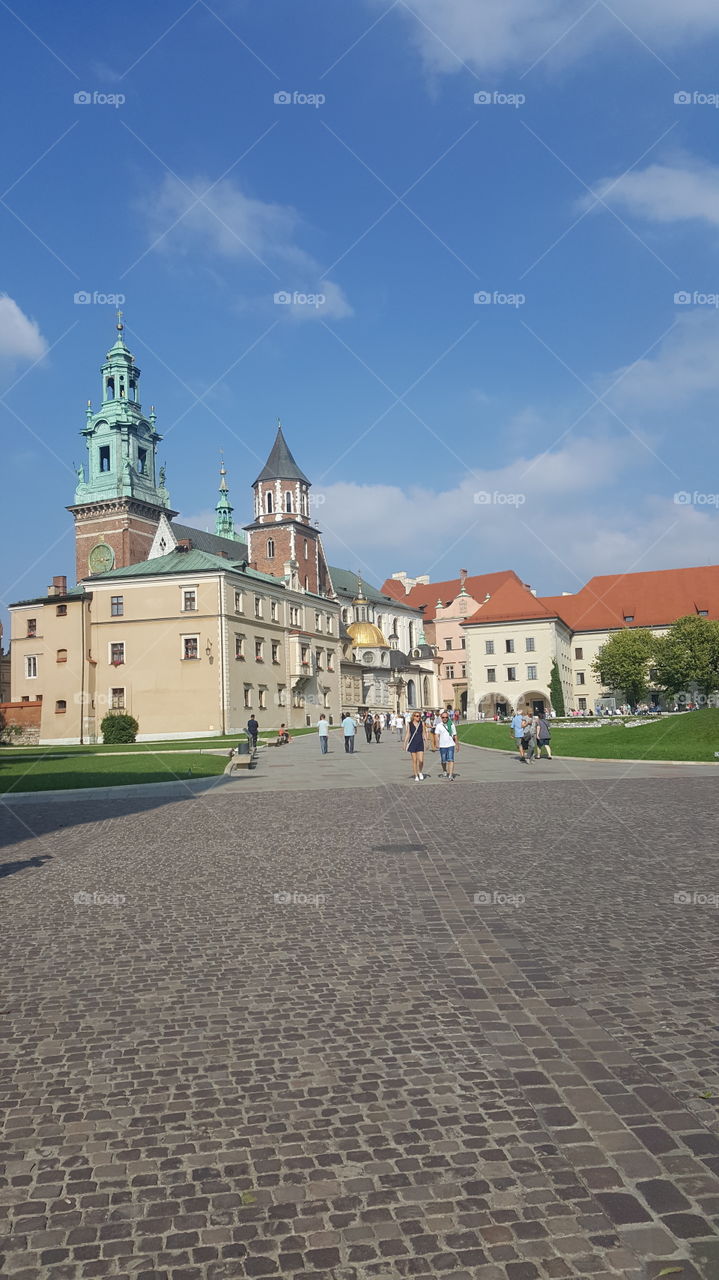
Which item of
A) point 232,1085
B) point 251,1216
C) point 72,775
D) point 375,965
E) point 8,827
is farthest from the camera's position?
point 72,775

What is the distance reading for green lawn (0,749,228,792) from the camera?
25484mm

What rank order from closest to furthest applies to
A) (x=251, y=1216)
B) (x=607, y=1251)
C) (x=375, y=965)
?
(x=607, y=1251), (x=251, y=1216), (x=375, y=965)

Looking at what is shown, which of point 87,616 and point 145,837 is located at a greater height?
point 87,616

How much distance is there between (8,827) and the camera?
636 inches

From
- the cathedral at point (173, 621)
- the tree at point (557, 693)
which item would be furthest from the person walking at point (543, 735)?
the tree at point (557, 693)

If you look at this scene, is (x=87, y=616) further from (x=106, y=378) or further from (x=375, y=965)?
(x=375, y=965)

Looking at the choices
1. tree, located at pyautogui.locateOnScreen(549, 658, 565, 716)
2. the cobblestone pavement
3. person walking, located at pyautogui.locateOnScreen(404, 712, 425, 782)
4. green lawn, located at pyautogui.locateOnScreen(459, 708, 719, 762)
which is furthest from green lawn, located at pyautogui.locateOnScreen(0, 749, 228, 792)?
tree, located at pyautogui.locateOnScreen(549, 658, 565, 716)

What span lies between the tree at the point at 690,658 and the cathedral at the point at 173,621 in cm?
Result: 2702

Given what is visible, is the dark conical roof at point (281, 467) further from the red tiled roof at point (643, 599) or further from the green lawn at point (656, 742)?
the green lawn at point (656, 742)

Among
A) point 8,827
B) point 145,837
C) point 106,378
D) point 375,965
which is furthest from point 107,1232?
point 106,378

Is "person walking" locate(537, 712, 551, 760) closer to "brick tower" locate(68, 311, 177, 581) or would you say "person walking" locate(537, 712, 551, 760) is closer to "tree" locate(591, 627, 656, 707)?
"tree" locate(591, 627, 656, 707)

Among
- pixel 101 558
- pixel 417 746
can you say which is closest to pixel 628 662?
pixel 101 558

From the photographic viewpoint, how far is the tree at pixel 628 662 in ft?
266

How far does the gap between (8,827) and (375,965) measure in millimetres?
11714
